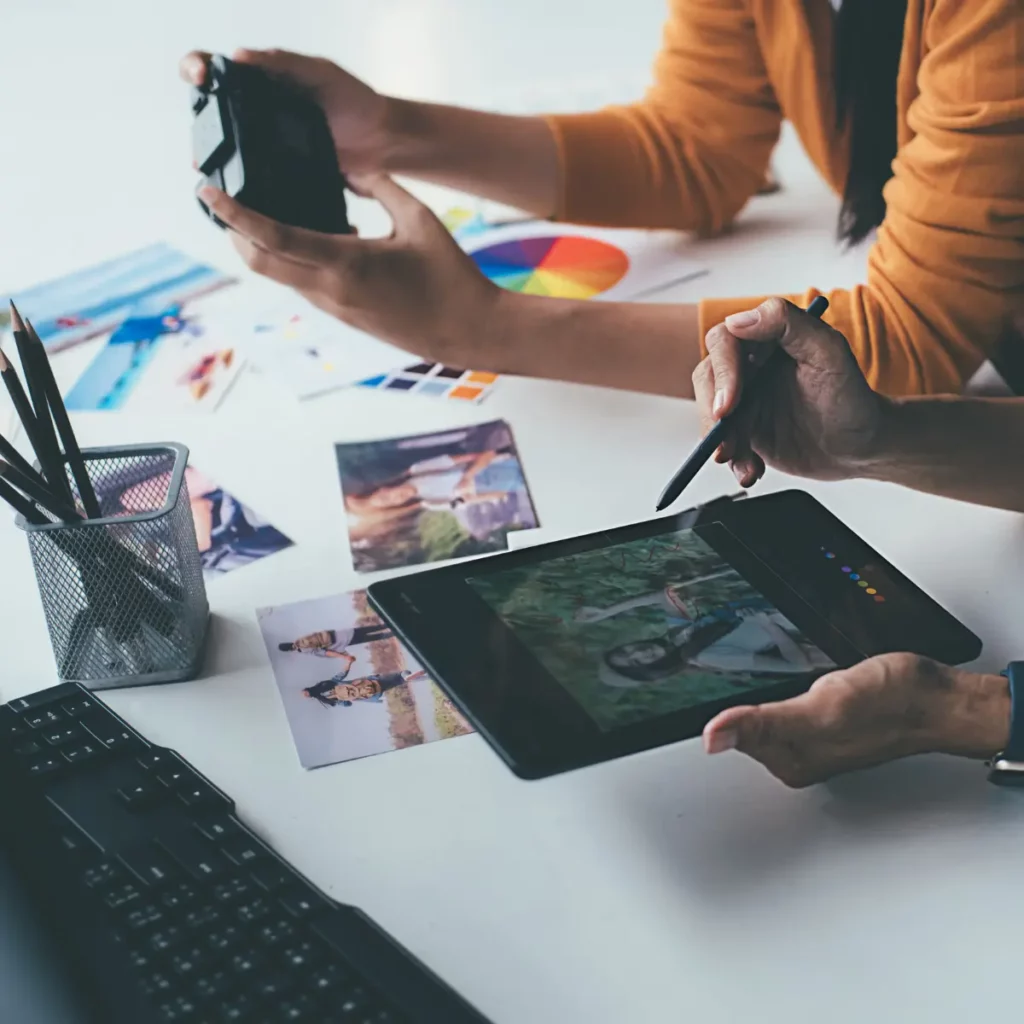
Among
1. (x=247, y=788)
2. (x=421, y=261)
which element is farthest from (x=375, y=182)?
(x=247, y=788)

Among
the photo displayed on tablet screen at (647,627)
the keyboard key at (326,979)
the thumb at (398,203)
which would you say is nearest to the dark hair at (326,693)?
the photo displayed on tablet screen at (647,627)

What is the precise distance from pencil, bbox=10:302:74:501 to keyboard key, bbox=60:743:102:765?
0.15 metres

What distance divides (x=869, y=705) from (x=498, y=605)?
21 centimetres

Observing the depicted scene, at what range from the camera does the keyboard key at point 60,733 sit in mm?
714

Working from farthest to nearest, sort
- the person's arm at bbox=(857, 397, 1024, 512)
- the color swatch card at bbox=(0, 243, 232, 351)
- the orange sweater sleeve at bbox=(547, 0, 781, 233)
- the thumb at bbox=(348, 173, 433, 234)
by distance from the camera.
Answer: the orange sweater sleeve at bbox=(547, 0, 781, 233)
the color swatch card at bbox=(0, 243, 232, 351)
the thumb at bbox=(348, 173, 433, 234)
the person's arm at bbox=(857, 397, 1024, 512)

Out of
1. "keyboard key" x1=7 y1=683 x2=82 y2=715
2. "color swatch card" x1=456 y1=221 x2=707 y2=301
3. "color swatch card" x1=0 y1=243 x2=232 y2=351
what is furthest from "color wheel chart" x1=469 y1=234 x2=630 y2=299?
"keyboard key" x1=7 y1=683 x2=82 y2=715

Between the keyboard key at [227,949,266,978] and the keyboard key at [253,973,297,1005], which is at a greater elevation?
the keyboard key at [227,949,266,978]

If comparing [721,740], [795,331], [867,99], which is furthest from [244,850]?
[867,99]

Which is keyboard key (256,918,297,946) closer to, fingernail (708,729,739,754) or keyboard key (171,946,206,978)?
keyboard key (171,946,206,978)

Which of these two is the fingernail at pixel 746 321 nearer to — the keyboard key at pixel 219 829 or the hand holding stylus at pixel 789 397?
the hand holding stylus at pixel 789 397

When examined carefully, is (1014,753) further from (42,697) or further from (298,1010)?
(42,697)

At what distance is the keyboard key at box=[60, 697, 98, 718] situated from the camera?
73 cm

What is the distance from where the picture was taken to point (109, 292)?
47.8 inches

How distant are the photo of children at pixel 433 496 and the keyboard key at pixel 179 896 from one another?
290 mm
